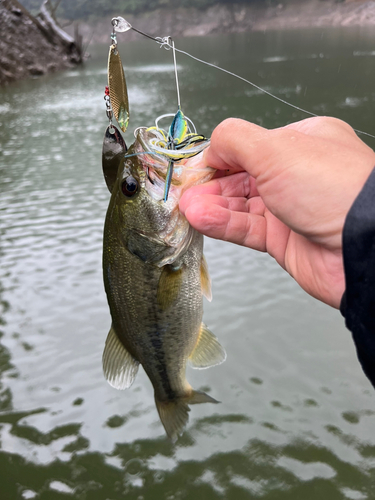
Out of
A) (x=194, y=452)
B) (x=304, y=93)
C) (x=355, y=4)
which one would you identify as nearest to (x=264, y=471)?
(x=194, y=452)

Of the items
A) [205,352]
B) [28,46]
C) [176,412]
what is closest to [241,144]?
[205,352]

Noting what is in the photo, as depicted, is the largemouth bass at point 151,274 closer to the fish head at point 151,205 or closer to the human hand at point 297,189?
the fish head at point 151,205

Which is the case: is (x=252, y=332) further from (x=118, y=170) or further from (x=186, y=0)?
(x=186, y=0)

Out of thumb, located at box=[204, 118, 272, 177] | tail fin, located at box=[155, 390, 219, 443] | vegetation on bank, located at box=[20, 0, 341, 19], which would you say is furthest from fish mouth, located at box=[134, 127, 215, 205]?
vegetation on bank, located at box=[20, 0, 341, 19]

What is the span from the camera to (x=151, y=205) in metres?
1.74

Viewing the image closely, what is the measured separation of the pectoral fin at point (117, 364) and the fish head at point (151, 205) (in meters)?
0.52

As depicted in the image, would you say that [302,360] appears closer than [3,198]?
Yes

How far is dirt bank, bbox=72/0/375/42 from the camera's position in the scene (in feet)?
161

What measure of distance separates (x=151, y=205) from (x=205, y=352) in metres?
0.96

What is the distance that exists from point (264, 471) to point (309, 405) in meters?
0.71

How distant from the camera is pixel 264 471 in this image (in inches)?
114

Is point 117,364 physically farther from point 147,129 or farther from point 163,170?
point 147,129

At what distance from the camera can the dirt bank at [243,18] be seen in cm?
4903

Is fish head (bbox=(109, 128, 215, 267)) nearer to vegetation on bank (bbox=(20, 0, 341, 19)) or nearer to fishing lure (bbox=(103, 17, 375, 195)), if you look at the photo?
fishing lure (bbox=(103, 17, 375, 195))
